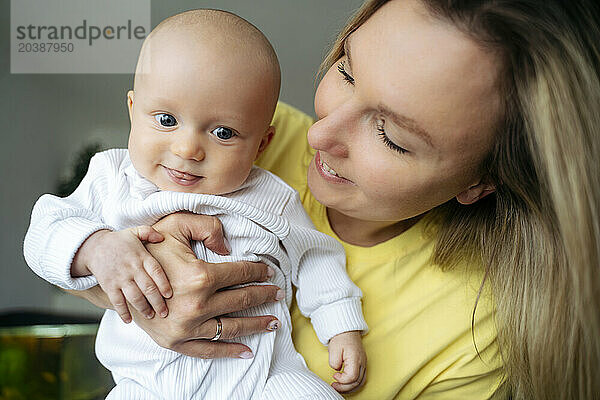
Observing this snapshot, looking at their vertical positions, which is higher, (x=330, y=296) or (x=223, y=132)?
(x=223, y=132)

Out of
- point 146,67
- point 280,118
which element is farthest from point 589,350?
point 146,67

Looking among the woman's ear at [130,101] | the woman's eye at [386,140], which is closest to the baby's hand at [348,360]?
the woman's eye at [386,140]

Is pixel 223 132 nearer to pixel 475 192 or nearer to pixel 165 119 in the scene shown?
pixel 165 119

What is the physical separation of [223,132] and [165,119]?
8cm

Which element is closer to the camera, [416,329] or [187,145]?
[187,145]

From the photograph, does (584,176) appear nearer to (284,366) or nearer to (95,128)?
(284,366)

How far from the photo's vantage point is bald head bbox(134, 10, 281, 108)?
71 centimetres

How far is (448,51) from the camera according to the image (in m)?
0.64

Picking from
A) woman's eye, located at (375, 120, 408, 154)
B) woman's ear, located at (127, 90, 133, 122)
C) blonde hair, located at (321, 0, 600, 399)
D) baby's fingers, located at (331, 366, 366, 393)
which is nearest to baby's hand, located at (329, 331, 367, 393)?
baby's fingers, located at (331, 366, 366, 393)

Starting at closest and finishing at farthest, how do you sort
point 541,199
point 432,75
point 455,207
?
point 432,75 → point 541,199 → point 455,207

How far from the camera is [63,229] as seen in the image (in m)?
0.73

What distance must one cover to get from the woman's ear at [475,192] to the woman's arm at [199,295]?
1.01 feet

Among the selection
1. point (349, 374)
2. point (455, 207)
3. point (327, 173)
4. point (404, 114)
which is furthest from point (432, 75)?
point (349, 374)

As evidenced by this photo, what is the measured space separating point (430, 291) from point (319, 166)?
26cm
